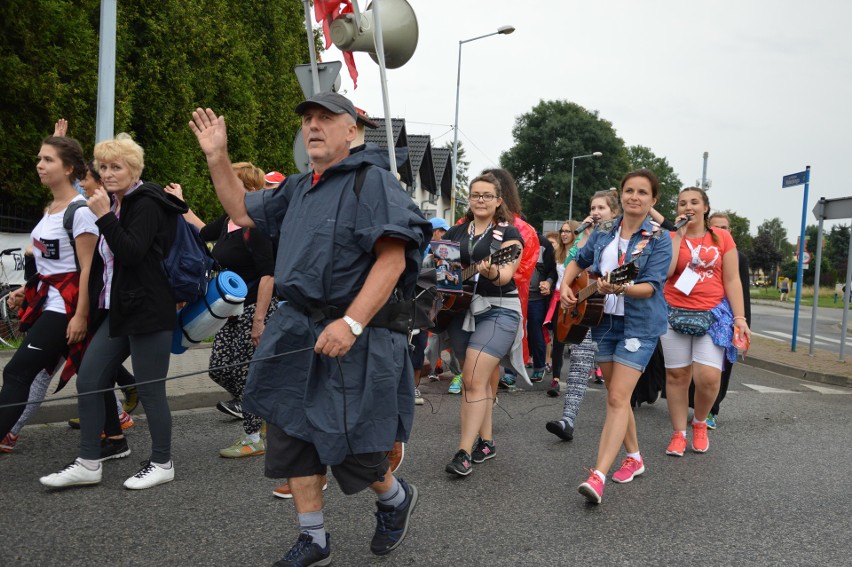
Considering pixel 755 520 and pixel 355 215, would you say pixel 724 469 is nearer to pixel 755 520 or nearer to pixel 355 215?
pixel 755 520

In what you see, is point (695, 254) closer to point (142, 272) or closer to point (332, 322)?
point (332, 322)

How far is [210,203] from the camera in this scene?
50.5ft

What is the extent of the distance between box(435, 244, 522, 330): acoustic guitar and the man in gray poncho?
1.77 meters

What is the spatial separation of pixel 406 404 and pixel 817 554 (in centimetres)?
204

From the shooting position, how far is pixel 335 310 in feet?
9.57

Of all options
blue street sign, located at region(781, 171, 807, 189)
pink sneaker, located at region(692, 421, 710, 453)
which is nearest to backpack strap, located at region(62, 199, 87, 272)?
pink sneaker, located at region(692, 421, 710, 453)

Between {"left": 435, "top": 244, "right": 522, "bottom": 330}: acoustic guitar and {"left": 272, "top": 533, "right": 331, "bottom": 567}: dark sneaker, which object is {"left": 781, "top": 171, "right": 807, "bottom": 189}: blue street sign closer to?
{"left": 435, "top": 244, "right": 522, "bottom": 330}: acoustic guitar

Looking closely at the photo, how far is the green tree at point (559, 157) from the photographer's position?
6531 centimetres

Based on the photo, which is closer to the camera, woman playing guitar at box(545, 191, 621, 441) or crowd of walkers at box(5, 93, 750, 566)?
crowd of walkers at box(5, 93, 750, 566)

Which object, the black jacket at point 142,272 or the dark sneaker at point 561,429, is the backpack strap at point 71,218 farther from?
the dark sneaker at point 561,429

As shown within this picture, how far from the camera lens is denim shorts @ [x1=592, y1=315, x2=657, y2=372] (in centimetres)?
448

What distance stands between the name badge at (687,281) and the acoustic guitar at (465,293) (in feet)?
4.79

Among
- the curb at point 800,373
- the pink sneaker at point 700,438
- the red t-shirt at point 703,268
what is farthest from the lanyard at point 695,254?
the curb at point 800,373

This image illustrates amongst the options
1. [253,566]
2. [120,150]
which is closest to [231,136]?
[120,150]
